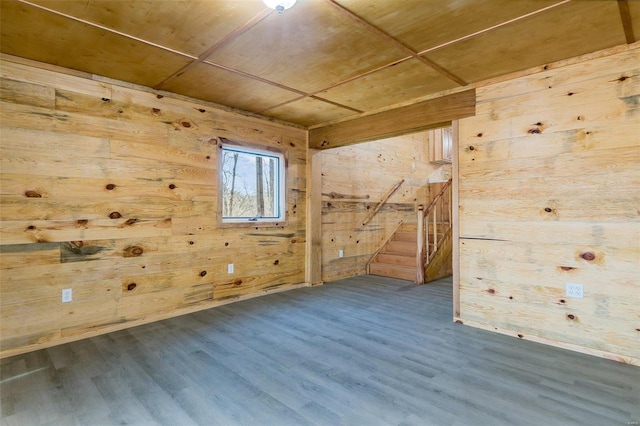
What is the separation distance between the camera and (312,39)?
235 centimetres

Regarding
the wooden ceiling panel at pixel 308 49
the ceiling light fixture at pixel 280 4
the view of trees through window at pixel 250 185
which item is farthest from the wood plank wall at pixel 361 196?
the ceiling light fixture at pixel 280 4

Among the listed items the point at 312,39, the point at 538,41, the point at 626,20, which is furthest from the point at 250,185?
the point at 626,20

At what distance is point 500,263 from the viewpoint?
10.0 ft

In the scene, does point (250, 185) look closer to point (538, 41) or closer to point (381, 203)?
point (381, 203)

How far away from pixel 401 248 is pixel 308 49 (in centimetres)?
435

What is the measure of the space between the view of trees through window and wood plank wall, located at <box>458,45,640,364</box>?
2.45 m

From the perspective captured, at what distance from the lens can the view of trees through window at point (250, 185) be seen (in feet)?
14.0

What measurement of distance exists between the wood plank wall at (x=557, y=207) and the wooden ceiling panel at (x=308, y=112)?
1.56m

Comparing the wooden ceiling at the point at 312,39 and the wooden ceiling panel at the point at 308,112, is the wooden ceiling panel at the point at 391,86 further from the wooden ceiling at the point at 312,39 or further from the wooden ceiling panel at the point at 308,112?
the wooden ceiling panel at the point at 308,112

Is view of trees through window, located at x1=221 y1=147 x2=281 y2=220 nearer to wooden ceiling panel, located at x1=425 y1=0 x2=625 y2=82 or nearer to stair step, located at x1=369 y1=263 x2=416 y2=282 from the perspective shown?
stair step, located at x1=369 y1=263 x2=416 y2=282

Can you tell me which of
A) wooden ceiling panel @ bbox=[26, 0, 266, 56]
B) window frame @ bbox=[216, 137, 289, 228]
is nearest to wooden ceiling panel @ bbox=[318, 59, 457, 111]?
window frame @ bbox=[216, 137, 289, 228]

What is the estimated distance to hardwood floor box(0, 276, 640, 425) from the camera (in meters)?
1.82

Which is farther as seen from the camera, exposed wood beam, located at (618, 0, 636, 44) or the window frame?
the window frame

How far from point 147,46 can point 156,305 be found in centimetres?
240
